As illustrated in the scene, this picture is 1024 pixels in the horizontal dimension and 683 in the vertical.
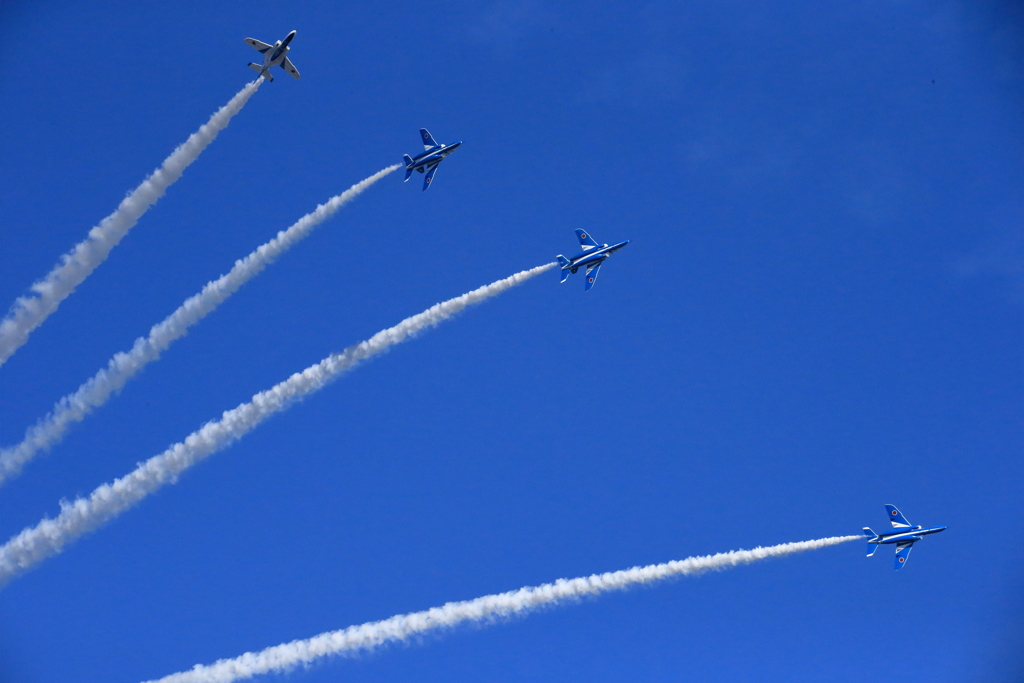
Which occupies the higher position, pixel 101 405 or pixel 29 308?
pixel 29 308

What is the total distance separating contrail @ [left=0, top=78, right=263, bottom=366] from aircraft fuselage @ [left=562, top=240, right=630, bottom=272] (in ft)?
94.1

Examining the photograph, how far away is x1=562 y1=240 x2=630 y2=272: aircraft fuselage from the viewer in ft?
215

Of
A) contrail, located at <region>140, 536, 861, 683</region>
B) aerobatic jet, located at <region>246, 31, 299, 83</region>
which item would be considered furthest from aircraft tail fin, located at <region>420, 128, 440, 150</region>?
contrail, located at <region>140, 536, 861, 683</region>

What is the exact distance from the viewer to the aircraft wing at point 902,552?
64375 mm

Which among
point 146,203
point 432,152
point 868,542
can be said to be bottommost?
point 868,542

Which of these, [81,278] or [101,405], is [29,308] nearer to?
[81,278]

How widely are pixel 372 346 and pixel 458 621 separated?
20781 mm

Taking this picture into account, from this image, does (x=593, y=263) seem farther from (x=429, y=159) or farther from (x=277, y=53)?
(x=277, y=53)

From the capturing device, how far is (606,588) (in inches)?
2164

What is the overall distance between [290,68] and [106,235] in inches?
775

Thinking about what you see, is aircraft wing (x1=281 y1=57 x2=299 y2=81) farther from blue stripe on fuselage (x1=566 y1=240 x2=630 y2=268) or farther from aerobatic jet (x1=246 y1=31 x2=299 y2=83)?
blue stripe on fuselage (x1=566 y1=240 x2=630 y2=268)

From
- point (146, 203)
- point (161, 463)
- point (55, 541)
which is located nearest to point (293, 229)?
point (146, 203)

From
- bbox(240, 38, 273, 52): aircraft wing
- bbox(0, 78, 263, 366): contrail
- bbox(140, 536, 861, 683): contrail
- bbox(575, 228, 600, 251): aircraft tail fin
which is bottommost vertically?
bbox(140, 536, 861, 683): contrail

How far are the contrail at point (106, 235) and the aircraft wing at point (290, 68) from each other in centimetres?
392
